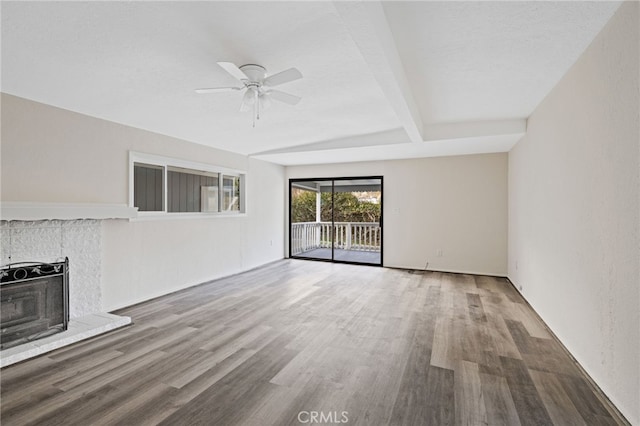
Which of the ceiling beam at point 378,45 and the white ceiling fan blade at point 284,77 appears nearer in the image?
the ceiling beam at point 378,45

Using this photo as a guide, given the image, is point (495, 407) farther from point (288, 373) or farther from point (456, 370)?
point (288, 373)

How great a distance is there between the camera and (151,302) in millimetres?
4047

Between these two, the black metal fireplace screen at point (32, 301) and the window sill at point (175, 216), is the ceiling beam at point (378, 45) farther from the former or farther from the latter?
the black metal fireplace screen at point (32, 301)

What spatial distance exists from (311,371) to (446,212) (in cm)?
459

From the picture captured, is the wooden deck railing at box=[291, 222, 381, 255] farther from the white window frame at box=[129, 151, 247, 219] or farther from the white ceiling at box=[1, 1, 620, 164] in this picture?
the white ceiling at box=[1, 1, 620, 164]

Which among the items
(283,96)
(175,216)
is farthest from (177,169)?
(283,96)

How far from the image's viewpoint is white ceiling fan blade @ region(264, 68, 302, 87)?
95.7 inches

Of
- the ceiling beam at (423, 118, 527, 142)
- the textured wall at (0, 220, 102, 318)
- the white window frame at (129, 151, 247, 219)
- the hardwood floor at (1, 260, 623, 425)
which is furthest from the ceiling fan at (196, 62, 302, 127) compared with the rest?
the ceiling beam at (423, 118, 527, 142)

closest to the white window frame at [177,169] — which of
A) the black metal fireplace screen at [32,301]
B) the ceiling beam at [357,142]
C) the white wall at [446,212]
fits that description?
the ceiling beam at [357,142]

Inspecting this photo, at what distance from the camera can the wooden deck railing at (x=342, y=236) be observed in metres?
8.10

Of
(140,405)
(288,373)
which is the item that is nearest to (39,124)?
(140,405)

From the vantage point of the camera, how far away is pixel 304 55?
253cm

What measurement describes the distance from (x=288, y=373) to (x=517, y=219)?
13.9 ft

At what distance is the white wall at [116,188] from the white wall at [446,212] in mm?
3069
